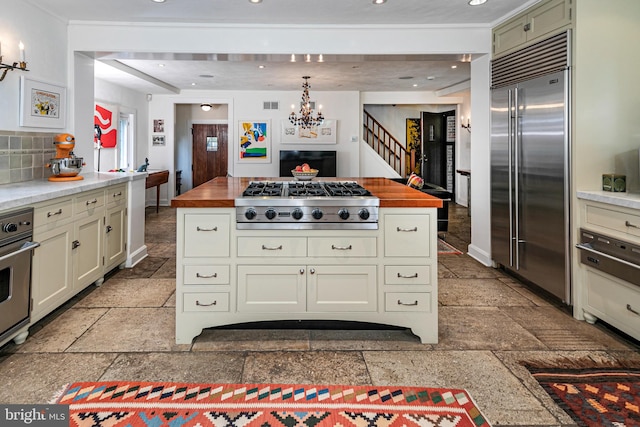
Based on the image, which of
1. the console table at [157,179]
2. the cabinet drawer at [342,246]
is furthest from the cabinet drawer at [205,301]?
the console table at [157,179]

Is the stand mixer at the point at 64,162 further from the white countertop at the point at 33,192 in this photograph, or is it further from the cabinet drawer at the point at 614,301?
the cabinet drawer at the point at 614,301

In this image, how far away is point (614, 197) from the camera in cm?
246

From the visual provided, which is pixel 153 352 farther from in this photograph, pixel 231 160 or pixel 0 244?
pixel 231 160

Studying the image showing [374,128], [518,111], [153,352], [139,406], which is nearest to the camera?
A: [139,406]

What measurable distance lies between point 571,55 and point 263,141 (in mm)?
6511

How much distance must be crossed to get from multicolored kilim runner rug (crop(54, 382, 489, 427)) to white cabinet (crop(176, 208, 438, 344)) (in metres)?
0.52

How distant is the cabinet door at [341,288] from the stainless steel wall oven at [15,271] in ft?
5.34

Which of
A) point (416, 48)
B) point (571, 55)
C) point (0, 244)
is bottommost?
point (0, 244)

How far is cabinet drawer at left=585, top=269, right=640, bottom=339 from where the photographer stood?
91.2 inches

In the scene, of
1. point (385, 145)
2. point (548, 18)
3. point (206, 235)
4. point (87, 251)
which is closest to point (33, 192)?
point (87, 251)

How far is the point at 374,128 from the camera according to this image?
10.4 metres

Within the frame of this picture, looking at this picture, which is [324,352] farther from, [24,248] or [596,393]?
[24,248]

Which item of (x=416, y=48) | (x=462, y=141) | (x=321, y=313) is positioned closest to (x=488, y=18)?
(x=416, y=48)

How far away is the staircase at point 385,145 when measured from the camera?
10336 millimetres
